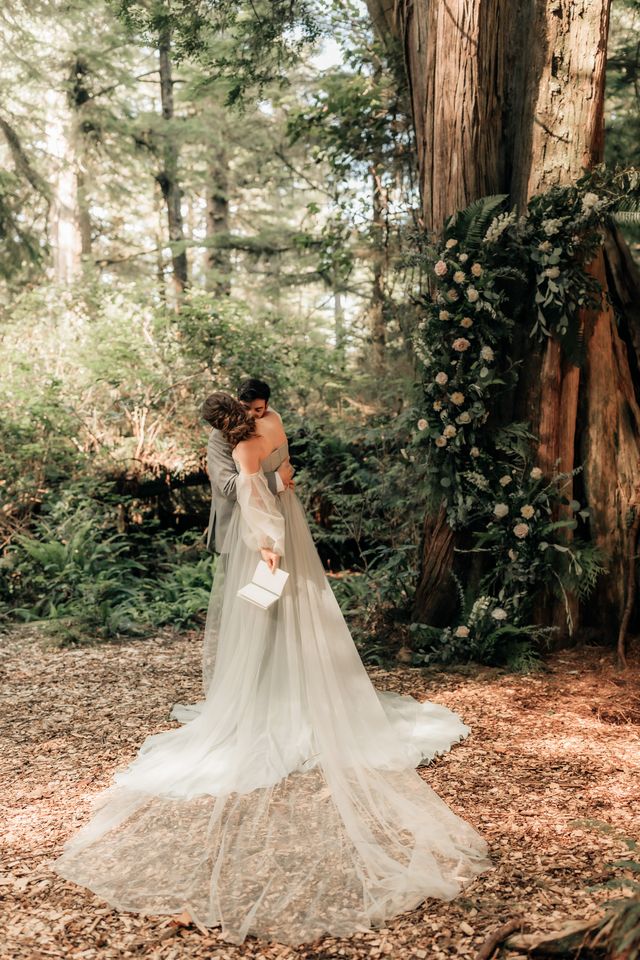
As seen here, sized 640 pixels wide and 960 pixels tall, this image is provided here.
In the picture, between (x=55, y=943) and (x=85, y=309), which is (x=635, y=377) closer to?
(x=55, y=943)

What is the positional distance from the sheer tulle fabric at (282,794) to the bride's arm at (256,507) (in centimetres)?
1

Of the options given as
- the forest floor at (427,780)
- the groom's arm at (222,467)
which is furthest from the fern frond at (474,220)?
the forest floor at (427,780)

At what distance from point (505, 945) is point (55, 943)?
1.51 metres

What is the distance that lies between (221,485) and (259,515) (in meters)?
0.72

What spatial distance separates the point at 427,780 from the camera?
4117mm

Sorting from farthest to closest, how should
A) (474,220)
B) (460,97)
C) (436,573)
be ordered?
(436,573), (460,97), (474,220)

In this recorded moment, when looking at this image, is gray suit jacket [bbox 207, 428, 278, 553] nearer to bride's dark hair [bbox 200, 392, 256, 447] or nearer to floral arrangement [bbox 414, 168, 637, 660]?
bride's dark hair [bbox 200, 392, 256, 447]

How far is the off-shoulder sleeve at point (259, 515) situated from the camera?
4621mm

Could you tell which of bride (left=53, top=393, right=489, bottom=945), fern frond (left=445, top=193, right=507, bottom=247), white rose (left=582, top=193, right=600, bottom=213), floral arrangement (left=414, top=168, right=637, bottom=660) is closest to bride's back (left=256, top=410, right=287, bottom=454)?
bride (left=53, top=393, right=489, bottom=945)

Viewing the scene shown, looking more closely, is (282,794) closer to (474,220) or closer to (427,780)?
(427,780)

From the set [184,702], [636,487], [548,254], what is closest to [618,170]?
[548,254]

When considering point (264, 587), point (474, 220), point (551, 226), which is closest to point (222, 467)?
point (264, 587)

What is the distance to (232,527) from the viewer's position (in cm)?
501

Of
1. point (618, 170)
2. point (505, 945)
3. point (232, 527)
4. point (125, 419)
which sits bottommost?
point (505, 945)
